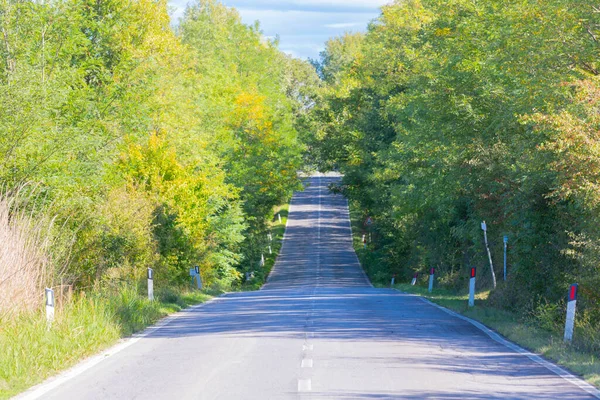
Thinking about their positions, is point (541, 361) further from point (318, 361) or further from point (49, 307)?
point (49, 307)

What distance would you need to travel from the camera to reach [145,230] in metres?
26.2

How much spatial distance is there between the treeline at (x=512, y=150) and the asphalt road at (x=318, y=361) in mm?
2397

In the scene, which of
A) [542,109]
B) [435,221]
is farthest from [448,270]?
[542,109]

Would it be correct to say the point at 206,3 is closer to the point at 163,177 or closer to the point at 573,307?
the point at 163,177

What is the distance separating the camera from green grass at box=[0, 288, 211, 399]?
35.4 feet

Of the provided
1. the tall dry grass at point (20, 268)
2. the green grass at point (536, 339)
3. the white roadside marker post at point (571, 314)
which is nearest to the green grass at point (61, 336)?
the tall dry grass at point (20, 268)

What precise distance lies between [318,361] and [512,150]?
11792 millimetres

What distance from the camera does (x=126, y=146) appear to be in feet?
108

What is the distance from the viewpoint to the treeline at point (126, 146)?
21.3m

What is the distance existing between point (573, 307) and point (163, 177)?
24.5 metres

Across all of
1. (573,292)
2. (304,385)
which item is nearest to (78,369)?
(304,385)

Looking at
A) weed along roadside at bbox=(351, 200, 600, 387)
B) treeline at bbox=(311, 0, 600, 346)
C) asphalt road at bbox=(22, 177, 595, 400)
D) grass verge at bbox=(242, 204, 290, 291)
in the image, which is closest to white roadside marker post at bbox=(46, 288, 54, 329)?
asphalt road at bbox=(22, 177, 595, 400)

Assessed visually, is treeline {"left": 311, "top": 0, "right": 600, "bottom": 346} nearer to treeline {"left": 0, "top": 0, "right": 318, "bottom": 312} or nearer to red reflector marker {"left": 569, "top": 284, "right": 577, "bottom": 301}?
red reflector marker {"left": 569, "top": 284, "right": 577, "bottom": 301}

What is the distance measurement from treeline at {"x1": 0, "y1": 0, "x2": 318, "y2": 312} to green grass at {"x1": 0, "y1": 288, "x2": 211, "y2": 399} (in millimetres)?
1214
